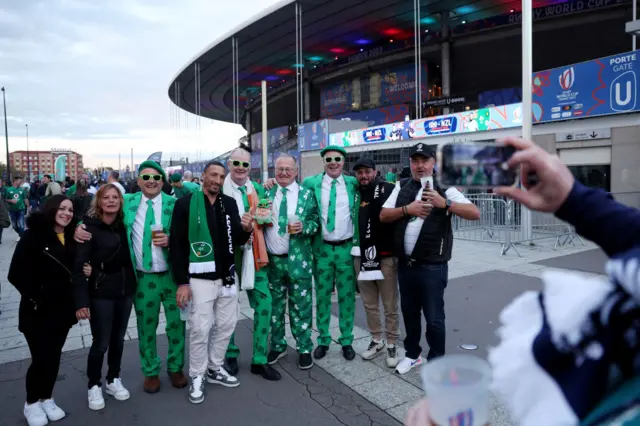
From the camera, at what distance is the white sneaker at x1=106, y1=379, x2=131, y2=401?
3.93 metres

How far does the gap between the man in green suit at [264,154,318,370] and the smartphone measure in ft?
10.9

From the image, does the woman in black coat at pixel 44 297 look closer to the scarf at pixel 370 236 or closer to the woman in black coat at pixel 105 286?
the woman in black coat at pixel 105 286

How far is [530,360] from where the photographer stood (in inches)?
35.3

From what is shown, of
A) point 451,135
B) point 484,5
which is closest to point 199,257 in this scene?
point 451,135

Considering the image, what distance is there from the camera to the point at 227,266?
4.20 m

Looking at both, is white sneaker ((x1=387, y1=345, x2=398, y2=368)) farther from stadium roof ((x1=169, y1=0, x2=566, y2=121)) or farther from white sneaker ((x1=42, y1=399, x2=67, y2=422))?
stadium roof ((x1=169, y1=0, x2=566, y2=121))

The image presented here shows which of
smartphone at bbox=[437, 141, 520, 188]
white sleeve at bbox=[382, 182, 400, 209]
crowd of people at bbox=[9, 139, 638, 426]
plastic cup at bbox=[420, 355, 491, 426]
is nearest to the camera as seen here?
plastic cup at bbox=[420, 355, 491, 426]

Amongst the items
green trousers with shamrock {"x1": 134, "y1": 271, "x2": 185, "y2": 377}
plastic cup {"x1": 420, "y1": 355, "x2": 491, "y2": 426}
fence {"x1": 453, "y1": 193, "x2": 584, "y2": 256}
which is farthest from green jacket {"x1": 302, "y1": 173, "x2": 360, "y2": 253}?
fence {"x1": 453, "y1": 193, "x2": 584, "y2": 256}

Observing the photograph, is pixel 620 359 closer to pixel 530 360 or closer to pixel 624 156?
pixel 530 360

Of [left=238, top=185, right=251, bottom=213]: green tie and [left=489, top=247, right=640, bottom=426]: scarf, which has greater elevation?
[left=238, top=185, right=251, bottom=213]: green tie

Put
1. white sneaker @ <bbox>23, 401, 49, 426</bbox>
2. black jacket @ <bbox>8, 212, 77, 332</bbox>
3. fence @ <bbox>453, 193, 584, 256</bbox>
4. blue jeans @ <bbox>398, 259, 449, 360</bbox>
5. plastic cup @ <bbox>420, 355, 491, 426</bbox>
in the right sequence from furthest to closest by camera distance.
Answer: fence @ <bbox>453, 193, 584, 256</bbox>
blue jeans @ <bbox>398, 259, 449, 360</bbox>
black jacket @ <bbox>8, 212, 77, 332</bbox>
white sneaker @ <bbox>23, 401, 49, 426</bbox>
plastic cup @ <bbox>420, 355, 491, 426</bbox>

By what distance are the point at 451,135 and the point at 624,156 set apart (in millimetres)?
5392

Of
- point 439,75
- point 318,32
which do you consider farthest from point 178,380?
point 318,32

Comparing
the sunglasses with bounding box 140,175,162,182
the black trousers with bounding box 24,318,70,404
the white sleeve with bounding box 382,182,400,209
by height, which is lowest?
the black trousers with bounding box 24,318,70,404
